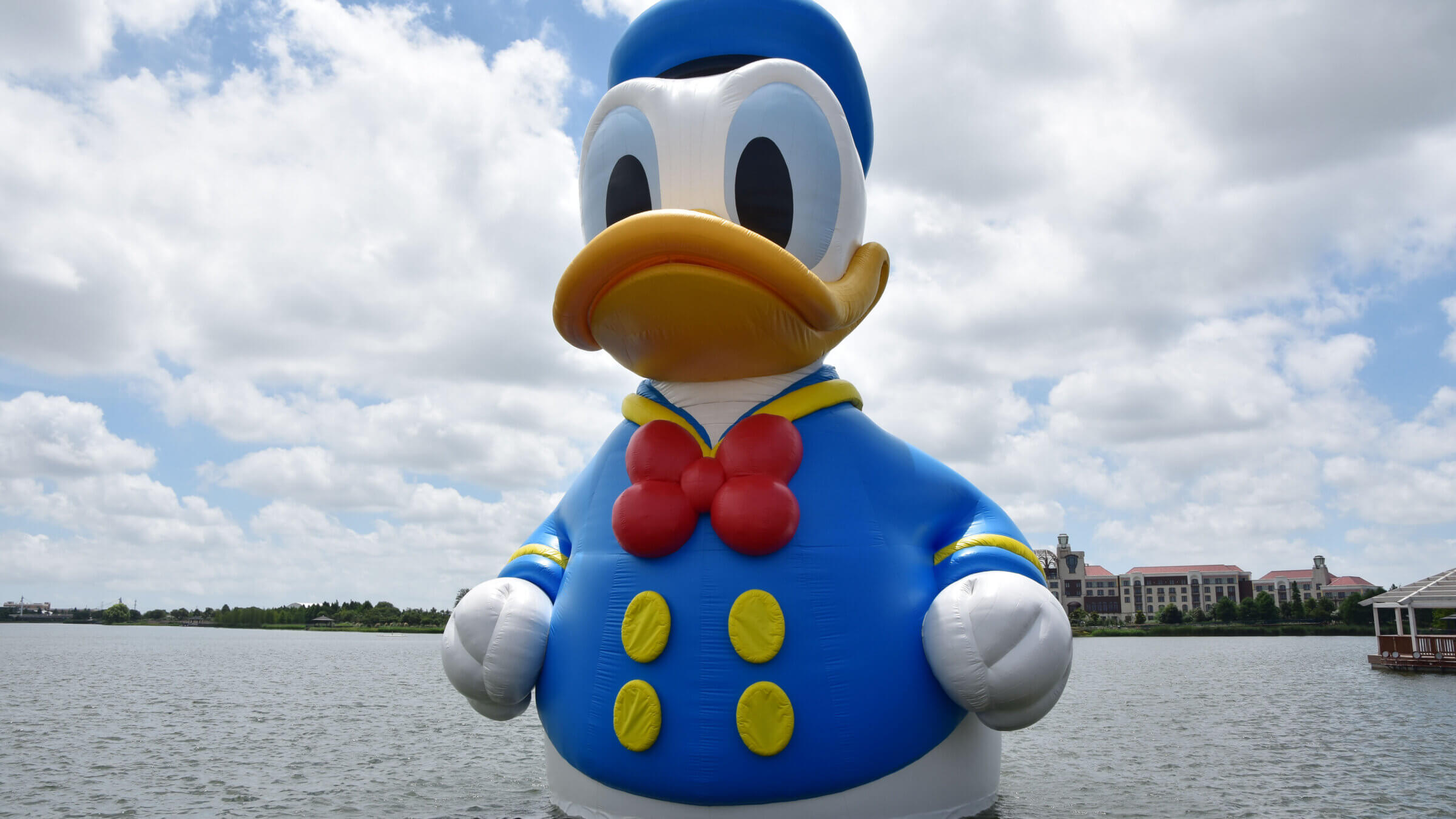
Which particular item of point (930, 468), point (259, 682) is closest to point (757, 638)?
point (930, 468)

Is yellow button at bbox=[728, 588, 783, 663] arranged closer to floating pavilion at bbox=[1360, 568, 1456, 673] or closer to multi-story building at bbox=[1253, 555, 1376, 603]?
floating pavilion at bbox=[1360, 568, 1456, 673]

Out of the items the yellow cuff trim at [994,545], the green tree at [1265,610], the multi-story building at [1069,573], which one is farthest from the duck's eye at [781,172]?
the multi-story building at [1069,573]

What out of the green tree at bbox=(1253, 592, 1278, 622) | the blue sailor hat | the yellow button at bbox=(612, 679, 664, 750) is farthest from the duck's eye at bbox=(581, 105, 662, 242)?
the green tree at bbox=(1253, 592, 1278, 622)

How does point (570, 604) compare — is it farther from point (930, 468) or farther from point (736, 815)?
point (930, 468)

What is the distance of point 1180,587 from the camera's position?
301 feet

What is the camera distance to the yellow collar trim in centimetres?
557

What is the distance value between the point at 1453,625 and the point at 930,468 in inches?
2136

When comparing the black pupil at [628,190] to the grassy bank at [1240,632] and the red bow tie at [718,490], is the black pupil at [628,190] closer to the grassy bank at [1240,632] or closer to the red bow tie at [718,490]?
the red bow tie at [718,490]

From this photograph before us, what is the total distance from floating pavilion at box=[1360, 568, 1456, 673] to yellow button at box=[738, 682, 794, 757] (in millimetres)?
23932

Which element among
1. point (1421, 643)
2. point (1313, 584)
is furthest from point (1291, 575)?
point (1421, 643)

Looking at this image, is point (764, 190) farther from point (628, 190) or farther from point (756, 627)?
point (756, 627)

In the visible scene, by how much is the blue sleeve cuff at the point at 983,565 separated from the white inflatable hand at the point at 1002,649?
24cm

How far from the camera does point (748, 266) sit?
15.8 feet

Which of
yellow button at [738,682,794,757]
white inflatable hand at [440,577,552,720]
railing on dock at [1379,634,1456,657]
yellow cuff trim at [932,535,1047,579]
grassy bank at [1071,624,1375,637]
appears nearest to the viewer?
yellow button at [738,682,794,757]
